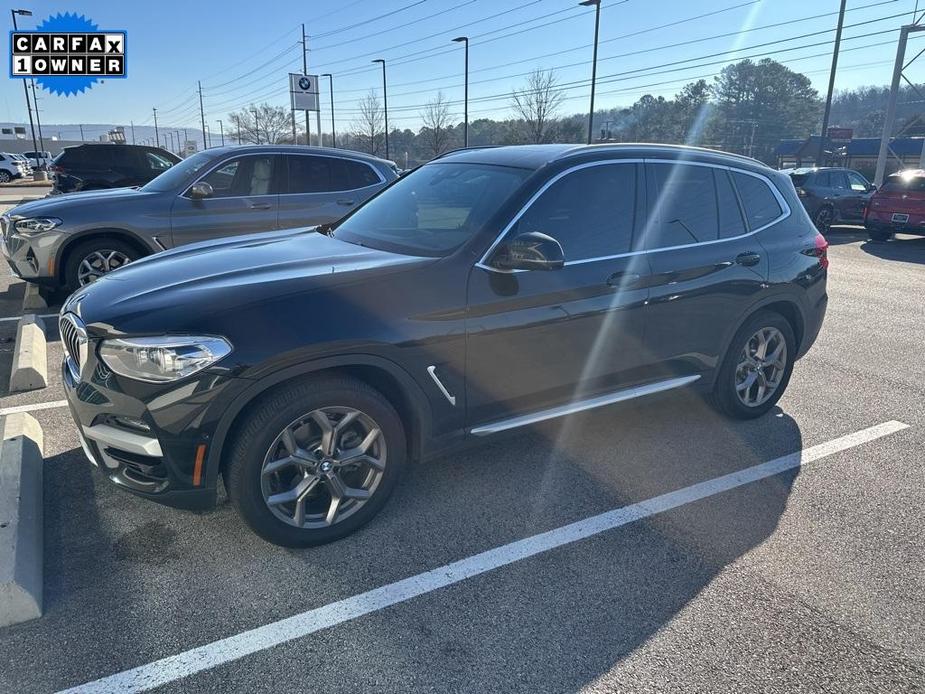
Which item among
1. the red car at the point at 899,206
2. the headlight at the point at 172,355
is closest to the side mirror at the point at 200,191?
the headlight at the point at 172,355

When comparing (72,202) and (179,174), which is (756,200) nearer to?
(179,174)

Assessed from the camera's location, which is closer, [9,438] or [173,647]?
[173,647]

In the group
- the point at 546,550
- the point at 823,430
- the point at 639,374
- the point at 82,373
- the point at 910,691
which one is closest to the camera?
the point at 910,691

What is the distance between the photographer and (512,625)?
8.39 ft

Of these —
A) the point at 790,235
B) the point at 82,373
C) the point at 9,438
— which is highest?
the point at 790,235

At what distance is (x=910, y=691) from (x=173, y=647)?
2687mm

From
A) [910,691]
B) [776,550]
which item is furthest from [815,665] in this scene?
[776,550]

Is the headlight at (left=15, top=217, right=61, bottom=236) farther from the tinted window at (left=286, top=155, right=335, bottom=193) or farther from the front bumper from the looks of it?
the front bumper

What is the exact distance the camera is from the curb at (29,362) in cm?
494

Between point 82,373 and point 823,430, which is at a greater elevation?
point 82,373

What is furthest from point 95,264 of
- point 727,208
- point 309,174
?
point 727,208

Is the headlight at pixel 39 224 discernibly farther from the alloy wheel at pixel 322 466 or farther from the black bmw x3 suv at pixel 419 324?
the alloy wheel at pixel 322 466

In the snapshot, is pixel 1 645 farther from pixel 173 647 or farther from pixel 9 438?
pixel 9 438

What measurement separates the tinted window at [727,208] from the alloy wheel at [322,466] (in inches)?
107
